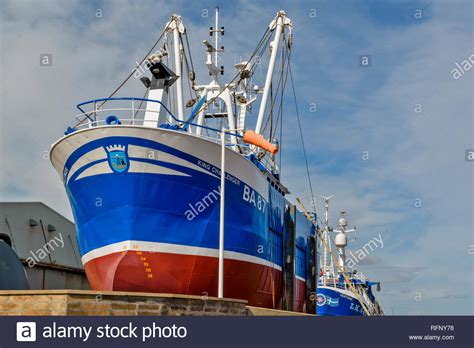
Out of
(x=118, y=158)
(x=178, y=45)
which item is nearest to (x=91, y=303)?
(x=118, y=158)

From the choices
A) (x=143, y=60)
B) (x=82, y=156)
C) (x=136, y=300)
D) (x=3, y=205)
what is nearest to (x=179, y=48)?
(x=143, y=60)

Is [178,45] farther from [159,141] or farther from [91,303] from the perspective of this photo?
[91,303]

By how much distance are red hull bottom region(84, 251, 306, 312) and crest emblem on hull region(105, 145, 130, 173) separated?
2.81m

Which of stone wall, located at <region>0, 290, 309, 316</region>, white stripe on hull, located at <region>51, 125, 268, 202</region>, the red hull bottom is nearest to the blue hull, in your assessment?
the red hull bottom

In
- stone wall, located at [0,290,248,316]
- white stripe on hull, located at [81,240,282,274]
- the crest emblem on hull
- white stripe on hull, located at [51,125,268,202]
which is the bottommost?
stone wall, located at [0,290,248,316]

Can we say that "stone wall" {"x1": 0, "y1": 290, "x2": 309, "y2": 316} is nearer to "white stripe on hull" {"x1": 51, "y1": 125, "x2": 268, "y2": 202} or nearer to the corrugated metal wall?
"white stripe on hull" {"x1": 51, "y1": 125, "x2": 268, "y2": 202}

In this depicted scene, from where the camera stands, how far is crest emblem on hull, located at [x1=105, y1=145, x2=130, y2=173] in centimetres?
1892

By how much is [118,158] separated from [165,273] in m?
4.15

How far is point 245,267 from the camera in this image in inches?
845

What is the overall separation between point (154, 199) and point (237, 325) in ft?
26.1

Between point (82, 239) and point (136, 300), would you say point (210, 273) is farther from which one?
point (136, 300)

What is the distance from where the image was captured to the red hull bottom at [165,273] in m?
18.6

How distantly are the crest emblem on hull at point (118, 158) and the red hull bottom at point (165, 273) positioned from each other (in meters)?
2.81

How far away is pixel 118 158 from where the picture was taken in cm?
1897
